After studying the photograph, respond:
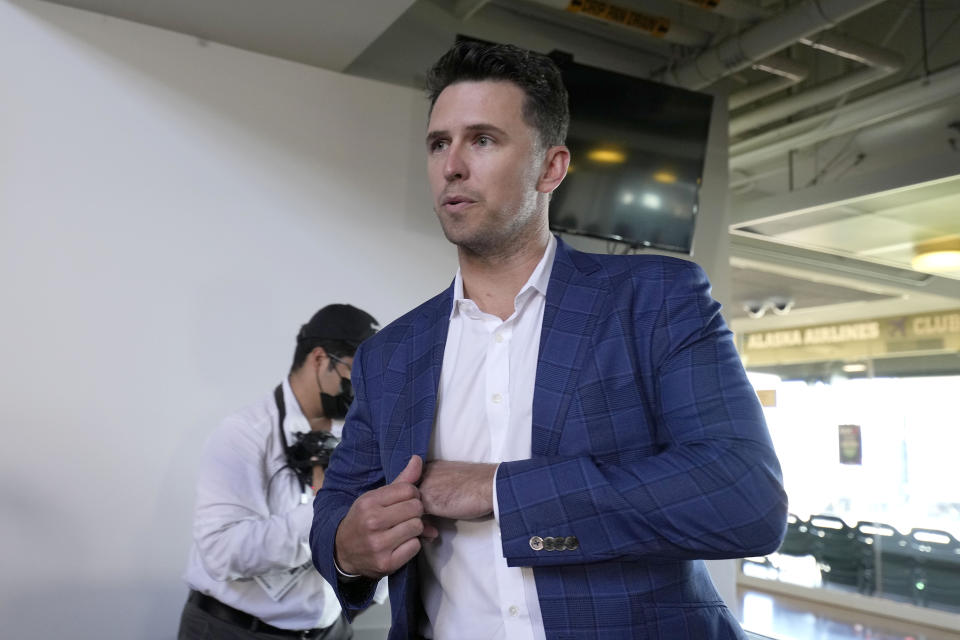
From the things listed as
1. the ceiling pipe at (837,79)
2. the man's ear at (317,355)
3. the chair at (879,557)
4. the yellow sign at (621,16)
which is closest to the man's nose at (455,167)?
the man's ear at (317,355)

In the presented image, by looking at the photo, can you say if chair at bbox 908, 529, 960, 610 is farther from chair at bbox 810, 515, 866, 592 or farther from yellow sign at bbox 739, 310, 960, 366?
yellow sign at bbox 739, 310, 960, 366

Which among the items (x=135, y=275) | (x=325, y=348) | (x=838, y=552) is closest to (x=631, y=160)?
(x=325, y=348)

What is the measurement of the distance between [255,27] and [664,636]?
114 inches

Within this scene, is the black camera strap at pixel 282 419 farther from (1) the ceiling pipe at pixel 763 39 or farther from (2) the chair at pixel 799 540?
(2) the chair at pixel 799 540

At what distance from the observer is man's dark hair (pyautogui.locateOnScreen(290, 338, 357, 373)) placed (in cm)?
290

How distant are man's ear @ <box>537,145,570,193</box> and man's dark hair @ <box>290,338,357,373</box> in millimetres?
1589

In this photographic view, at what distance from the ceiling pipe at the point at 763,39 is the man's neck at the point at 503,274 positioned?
310 cm

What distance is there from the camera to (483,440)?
1268mm

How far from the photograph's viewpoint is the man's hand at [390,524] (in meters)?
1.13

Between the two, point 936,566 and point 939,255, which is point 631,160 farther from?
point 936,566

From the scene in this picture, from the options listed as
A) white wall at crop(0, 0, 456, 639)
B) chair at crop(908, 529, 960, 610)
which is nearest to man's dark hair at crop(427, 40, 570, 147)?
white wall at crop(0, 0, 456, 639)

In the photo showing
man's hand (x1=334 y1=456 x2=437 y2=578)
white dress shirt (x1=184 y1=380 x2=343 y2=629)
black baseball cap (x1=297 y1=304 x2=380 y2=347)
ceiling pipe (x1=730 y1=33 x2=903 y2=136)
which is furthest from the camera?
ceiling pipe (x1=730 y1=33 x2=903 y2=136)

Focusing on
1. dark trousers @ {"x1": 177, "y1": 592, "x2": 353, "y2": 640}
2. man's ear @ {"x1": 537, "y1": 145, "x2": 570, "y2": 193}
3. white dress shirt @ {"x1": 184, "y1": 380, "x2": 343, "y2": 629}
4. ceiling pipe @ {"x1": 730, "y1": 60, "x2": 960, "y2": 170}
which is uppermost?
ceiling pipe @ {"x1": 730, "y1": 60, "x2": 960, "y2": 170}

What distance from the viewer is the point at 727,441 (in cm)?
106
